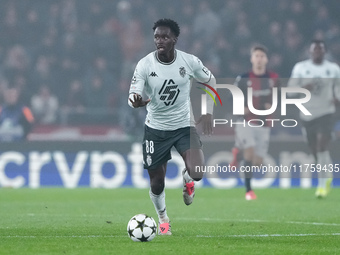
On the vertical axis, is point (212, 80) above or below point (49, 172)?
above

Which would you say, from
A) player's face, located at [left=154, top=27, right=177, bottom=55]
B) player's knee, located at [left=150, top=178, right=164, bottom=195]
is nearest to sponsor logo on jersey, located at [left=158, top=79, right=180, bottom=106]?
player's face, located at [left=154, top=27, right=177, bottom=55]

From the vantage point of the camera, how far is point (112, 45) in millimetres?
21484

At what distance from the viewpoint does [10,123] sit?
18.0 metres

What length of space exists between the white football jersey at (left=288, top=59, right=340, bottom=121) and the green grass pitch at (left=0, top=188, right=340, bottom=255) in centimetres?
153

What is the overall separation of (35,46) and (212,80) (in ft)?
46.0

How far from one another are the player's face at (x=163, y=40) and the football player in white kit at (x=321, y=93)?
6.11 metres

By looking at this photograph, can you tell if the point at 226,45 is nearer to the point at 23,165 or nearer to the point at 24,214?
the point at 23,165

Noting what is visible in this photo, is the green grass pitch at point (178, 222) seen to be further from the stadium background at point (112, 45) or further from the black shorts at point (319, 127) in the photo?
the stadium background at point (112, 45)

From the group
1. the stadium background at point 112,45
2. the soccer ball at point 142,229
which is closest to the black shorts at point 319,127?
the stadium background at point 112,45

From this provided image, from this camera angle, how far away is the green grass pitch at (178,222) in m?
6.94

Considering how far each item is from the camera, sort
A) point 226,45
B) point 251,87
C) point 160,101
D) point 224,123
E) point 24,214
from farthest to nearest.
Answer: point 226,45, point 224,123, point 251,87, point 24,214, point 160,101

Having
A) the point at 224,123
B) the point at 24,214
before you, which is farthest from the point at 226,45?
the point at 24,214

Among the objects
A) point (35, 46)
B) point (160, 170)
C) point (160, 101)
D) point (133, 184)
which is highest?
point (35, 46)

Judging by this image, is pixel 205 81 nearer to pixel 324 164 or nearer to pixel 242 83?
pixel 242 83
